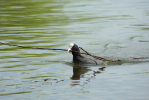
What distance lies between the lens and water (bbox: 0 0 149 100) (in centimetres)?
929

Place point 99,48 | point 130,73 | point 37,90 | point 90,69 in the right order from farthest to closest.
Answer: point 99,48 → point 90,69 → point 130,73 → point 37,90

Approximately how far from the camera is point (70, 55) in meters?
14.7

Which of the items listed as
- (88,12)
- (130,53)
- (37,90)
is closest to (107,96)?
(37,90)

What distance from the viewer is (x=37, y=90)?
9.38m

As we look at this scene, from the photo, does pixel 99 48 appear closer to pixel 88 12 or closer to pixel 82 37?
pixel 82 37

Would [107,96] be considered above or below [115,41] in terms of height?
below

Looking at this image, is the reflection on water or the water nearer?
the water

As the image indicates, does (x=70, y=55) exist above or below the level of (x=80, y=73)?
above

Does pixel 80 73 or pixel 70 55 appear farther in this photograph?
pixel 70 55

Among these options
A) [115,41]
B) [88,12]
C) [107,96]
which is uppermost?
[88,12]

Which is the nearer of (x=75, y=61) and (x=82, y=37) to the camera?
(x=75, y=61)

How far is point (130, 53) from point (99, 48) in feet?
5.20

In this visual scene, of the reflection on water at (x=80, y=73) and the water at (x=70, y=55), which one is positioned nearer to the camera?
the water at (x=70, y=55)

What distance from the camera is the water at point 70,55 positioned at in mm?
9289
